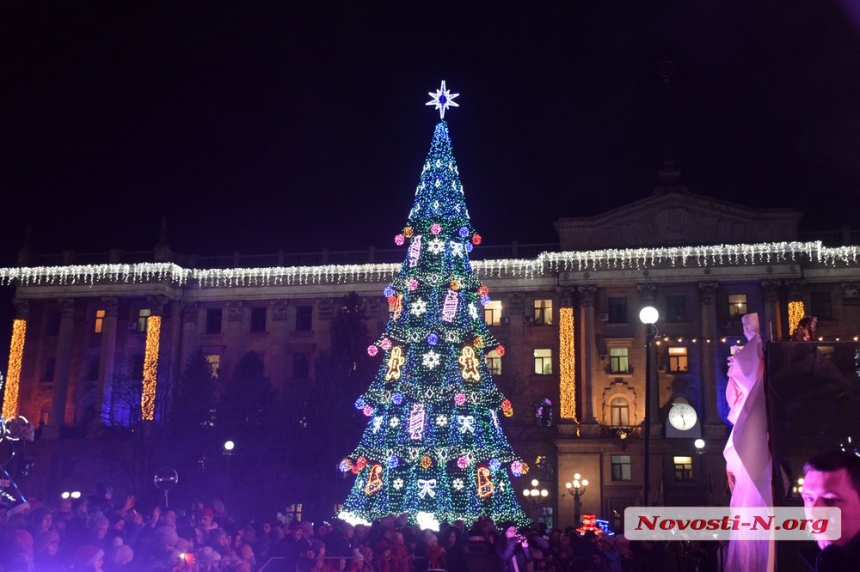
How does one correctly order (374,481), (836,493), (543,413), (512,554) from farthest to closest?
(543,413)
(374,481)
(512,554)
(836,493)

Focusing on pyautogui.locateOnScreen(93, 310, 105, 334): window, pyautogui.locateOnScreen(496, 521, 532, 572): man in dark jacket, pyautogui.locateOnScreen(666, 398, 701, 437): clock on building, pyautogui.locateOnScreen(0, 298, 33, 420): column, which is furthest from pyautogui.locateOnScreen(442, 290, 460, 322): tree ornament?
pyautogui.locateOnScreen(0, 298, 33, 420): column

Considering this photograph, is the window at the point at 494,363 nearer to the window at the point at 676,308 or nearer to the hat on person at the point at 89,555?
the window at the point at 676,308

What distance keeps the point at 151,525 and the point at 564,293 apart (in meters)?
40.4

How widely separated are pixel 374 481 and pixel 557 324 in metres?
29.5

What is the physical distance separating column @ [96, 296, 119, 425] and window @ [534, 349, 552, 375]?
87.1 ft

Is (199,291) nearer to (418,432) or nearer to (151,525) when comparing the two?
(418,432)

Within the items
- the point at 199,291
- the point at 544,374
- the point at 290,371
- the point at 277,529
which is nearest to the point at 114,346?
the point at 199,291

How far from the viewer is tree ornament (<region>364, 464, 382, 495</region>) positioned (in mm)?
25656

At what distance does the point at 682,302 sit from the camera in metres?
51.3

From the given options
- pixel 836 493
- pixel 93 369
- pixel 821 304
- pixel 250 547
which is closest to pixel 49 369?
pixel 93 369

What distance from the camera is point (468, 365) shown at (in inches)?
1024

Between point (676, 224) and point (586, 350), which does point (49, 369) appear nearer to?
point (586, 350)

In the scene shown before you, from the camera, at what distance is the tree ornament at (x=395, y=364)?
26.2 metres

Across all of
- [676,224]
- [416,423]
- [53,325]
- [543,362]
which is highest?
[676,224]
